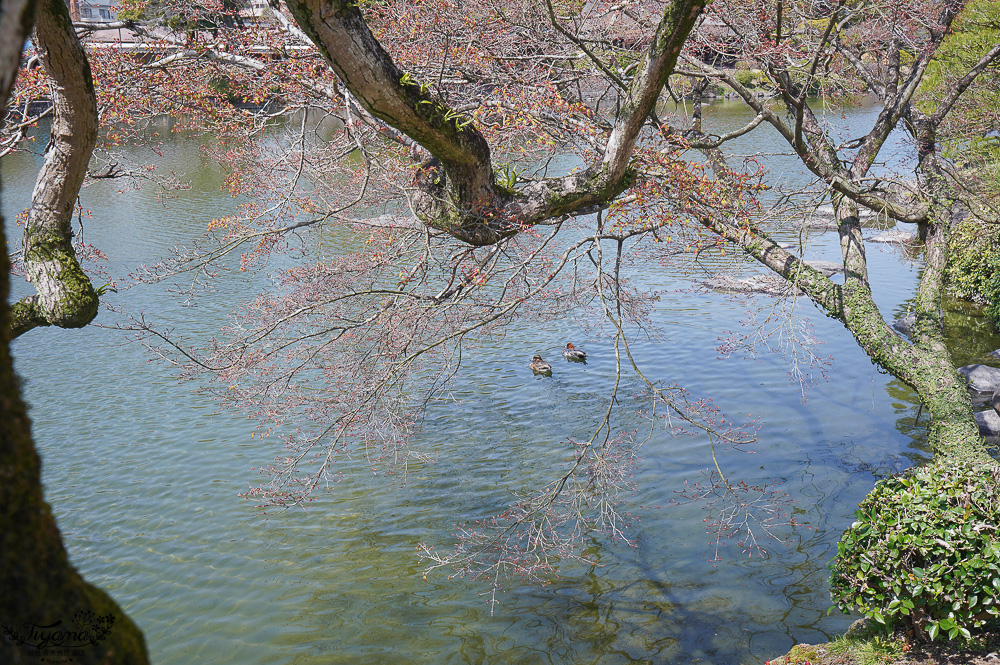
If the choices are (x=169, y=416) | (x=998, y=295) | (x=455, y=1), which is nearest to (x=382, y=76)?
(x=455, y=1)

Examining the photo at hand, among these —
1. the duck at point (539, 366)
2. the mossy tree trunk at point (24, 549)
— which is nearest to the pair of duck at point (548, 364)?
the duck at point (539, 366)

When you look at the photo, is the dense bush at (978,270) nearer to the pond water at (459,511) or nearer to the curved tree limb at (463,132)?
the pond water at (459,511)

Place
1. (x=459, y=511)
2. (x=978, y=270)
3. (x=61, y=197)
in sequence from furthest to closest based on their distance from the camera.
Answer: (x=978, y=270) → (x=459, y=511) → (x=61, y=197)

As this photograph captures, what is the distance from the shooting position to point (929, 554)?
15.7ft

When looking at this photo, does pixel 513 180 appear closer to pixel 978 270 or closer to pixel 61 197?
pixel 61 197

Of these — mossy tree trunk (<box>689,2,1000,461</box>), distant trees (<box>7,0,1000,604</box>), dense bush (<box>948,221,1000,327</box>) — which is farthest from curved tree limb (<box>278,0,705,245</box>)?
dense bush (<box>948,221,1000,327</box>)

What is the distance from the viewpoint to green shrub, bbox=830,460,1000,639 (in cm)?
464

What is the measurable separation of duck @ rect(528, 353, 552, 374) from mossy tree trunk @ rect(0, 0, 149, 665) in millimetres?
10721

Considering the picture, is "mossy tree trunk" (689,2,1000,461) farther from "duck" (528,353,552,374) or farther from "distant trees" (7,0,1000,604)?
"duck" (528,353,552,374)

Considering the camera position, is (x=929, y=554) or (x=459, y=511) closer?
(x=929, y=554)

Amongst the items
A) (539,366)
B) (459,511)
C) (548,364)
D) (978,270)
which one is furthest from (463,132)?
(978,270)

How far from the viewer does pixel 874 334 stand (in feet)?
23.3

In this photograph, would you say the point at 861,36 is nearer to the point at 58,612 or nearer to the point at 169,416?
the point at 58,612

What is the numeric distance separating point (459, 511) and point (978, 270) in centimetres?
1206
